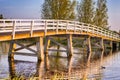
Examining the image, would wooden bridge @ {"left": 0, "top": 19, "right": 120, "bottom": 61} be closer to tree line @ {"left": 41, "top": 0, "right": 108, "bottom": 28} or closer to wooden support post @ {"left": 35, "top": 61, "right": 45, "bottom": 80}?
wooden support post @ {"left": 35, "top": 61, "right": 45, "bottom": 80}

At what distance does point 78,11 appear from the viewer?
8681 cm

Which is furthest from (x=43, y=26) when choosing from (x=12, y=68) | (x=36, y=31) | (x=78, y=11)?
(x=78, y=11)

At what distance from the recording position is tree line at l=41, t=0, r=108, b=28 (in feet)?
251

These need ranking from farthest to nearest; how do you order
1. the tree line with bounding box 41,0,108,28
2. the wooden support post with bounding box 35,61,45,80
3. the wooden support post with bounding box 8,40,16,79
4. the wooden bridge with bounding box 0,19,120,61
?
the tree line with bounding box 41,0,108,28, the wooden bridge with bounding box 0,19,120,61, the wooden support post with bounding box 8,40,16,79, the wooden support post with bounding box 35,61,45,80

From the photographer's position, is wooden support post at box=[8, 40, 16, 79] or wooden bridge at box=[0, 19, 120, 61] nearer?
wooden support post at box=[8, 40, 16, 79]

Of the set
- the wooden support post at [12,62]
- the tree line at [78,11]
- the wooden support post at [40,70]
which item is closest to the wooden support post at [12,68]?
the wooden support post at [12,62]

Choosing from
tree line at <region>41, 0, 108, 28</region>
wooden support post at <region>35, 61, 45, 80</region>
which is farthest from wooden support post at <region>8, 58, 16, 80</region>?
tree line at <region>41, 0, 108, 28</region>

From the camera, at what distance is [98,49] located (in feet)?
181

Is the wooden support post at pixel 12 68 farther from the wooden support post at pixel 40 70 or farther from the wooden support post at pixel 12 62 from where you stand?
the wooden support post at pixel 40 70

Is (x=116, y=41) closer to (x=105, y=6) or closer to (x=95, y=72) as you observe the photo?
(x=105, y=6)

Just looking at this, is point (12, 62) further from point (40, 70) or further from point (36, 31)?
point (40, 70)

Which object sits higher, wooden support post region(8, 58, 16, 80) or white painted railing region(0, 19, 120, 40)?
white painted railing region(0, 19, 120, 40)

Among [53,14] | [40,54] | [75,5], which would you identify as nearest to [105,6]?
[75,5]

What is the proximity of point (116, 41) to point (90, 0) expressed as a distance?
25828mm
